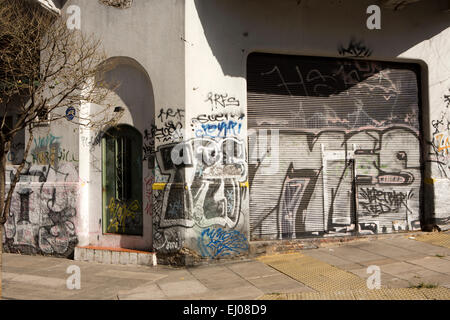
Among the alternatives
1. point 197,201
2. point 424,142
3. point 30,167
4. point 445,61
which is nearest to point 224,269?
point 197,201

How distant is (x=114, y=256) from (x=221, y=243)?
7.43 ft

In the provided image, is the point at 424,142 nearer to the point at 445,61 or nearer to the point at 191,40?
the point at 445,61

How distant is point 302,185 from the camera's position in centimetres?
935

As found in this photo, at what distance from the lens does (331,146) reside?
9.56 m

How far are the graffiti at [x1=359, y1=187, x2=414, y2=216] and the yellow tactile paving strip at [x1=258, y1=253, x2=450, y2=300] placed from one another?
238 cm

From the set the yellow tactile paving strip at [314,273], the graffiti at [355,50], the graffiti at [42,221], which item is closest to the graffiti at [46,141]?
the graffiti at [42,221]

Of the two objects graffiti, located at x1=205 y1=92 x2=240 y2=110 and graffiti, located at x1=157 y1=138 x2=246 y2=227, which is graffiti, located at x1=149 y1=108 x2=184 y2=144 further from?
graffiti, located at x1=205 y1=92 x2=240 y2=110

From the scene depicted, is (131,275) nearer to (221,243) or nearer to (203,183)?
(221,243)

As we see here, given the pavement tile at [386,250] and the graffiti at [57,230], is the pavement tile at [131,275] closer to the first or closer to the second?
the graffiti at [57,230]

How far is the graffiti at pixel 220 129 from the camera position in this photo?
8.44m

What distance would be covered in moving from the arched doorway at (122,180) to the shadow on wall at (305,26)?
104 inches

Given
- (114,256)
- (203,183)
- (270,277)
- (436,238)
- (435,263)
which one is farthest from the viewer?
(436,238)

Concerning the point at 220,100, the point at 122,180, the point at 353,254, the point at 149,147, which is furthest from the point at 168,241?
the point at 353,254

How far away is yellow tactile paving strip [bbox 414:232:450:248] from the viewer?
890cm
